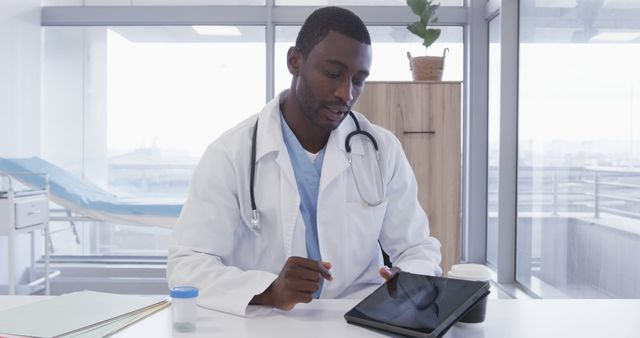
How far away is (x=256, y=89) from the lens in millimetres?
3846

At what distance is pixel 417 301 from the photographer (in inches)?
37.0

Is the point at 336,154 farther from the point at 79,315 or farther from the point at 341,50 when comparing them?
the point at 79,315

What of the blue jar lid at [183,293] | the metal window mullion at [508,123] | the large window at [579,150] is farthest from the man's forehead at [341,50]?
the metal window mullion at [508,123]

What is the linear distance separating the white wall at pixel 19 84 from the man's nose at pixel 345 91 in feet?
9.12

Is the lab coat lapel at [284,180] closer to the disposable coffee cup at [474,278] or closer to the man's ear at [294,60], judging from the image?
the man's ear at [294,60]

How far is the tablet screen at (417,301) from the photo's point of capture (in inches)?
34.4

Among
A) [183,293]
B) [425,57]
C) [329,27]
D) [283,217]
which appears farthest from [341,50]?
[425,57]

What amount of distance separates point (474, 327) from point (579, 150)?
6.30 feet

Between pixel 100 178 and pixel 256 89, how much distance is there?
1.30 m

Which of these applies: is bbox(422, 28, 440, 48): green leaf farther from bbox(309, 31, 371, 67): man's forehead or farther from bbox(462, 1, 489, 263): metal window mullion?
bbox(309, 31, 371, 67): man's forehead

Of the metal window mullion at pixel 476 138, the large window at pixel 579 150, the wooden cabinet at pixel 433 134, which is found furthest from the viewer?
the metal window mullion at pixel 476 138

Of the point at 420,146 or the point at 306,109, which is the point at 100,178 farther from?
the point at 306,109

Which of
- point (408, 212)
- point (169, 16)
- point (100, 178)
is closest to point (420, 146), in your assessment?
point (408, 212)

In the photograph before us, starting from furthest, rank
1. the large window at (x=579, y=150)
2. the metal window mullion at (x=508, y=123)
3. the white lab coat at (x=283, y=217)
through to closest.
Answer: the metal window mullion at (x=508, y=123)
the large window at (x=579, y=150)
the white lab coat at (x=283, y=217)
